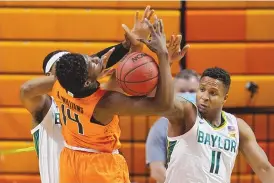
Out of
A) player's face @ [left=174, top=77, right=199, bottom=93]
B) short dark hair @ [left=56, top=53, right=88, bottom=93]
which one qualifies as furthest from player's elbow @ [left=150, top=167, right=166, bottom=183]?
short dark hair @ [left=56, top=53, right=88, bottom=93]

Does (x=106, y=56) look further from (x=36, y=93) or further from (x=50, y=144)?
(x=50, y=144)

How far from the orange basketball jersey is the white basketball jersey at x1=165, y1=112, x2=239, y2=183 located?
0.46m

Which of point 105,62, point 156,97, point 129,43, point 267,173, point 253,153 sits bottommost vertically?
point 267,173

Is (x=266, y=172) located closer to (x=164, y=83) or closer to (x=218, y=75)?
(x=218, y=75)

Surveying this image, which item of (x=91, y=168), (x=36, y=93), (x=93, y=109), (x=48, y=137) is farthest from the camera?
(x=48, y=137)

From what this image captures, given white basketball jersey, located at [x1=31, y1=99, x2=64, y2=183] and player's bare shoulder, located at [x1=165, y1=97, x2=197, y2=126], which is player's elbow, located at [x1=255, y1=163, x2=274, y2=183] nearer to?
player's bare shoulder, located at [x1=165, y1=97, x2=197, y2=126]

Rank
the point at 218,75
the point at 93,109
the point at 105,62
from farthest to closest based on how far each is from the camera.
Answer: the point at 218,75, the point at 105,62, the point at 93,109

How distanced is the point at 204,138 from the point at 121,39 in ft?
8.89

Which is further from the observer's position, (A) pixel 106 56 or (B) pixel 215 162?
(B) pixel 215 162

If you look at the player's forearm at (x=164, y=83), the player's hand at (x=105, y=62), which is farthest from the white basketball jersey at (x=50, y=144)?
the player's forearm at (x=164, y=83)

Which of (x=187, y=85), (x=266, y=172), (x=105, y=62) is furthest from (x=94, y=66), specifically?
(x=187, y=85)

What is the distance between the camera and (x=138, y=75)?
358 cm

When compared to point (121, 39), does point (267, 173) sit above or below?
below

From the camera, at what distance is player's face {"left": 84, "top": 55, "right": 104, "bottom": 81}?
3590mm
